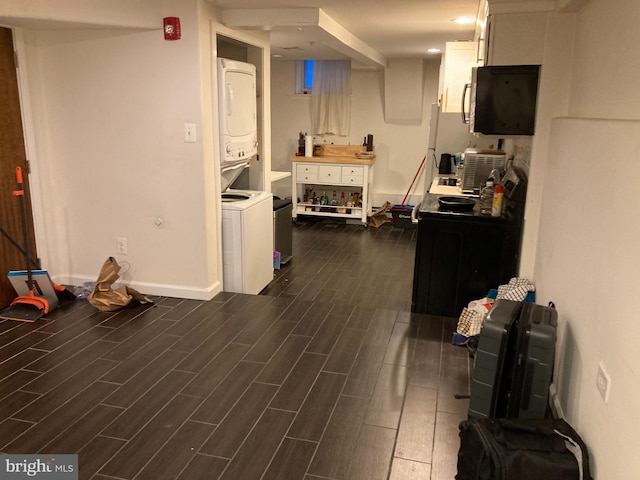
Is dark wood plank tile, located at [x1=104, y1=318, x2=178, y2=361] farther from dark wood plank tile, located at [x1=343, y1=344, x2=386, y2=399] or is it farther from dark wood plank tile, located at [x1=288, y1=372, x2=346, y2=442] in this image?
dark wood plank tile, located at [x1=343, y1=344, x2=386, y2=399]

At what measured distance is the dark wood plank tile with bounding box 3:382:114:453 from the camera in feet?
7.36

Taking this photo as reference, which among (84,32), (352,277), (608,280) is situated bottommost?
(352,277)

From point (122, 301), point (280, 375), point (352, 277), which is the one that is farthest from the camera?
point (352, 277)

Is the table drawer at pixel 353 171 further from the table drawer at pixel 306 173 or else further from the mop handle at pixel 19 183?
the mop handle at pixel 19 183

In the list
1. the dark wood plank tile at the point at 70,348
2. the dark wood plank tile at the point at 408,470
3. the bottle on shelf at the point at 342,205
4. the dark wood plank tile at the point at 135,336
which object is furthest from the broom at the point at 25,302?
the bottle on shelf at the point at 342,205

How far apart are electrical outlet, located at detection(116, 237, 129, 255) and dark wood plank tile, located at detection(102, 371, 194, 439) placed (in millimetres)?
1541

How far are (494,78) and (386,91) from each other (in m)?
4.67

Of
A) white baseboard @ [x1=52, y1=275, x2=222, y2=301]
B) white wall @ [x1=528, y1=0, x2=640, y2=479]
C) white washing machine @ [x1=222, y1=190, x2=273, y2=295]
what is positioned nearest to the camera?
white wall @ [x1=528, y1=0, x2=640, y2=479]

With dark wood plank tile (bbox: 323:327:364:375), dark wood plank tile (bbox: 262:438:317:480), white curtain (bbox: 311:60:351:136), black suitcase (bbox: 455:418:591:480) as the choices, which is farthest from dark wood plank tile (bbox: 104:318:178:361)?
white curtain (bbox: 311:60:351:136)

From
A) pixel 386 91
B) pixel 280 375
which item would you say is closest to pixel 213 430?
pixel 280 375

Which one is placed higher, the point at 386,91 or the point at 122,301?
the point at 386,91

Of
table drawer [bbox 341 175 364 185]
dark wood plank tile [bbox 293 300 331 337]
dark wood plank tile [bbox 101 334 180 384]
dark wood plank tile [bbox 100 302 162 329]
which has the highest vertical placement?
table drawer [bbox 341 175 364 185]

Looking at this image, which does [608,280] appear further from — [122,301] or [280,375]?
[122,301]

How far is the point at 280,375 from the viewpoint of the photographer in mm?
2867
